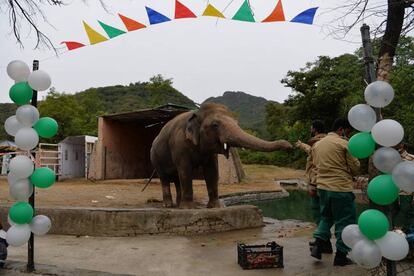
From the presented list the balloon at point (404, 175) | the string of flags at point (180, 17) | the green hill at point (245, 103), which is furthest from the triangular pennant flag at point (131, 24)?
the green hill at point (245, 103)

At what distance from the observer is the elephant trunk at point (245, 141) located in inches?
250

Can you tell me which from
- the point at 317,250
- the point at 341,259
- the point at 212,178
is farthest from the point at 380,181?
the point at 212,178

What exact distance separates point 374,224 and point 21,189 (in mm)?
3802

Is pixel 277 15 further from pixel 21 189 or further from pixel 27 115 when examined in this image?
pixel 21 189

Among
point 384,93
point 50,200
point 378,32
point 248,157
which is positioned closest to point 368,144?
point 384,93

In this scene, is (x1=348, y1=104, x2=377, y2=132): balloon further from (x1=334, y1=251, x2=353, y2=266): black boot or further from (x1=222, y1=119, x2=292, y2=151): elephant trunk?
(x1=222, y1=119, x2=292, y2=151): elephant trunk

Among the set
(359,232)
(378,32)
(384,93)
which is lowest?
(359,232)

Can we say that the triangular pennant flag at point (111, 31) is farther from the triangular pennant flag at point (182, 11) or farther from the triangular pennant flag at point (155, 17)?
the triangular pennant flag at point (182, 11)

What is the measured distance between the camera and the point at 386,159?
3.48m

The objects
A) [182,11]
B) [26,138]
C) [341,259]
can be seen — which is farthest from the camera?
[182,11]

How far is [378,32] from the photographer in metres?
5.27

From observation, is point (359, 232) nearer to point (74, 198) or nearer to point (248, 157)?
point (74, 198)

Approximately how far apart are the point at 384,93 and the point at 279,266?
2571 mm

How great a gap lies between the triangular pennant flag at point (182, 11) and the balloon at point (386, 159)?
441cm
